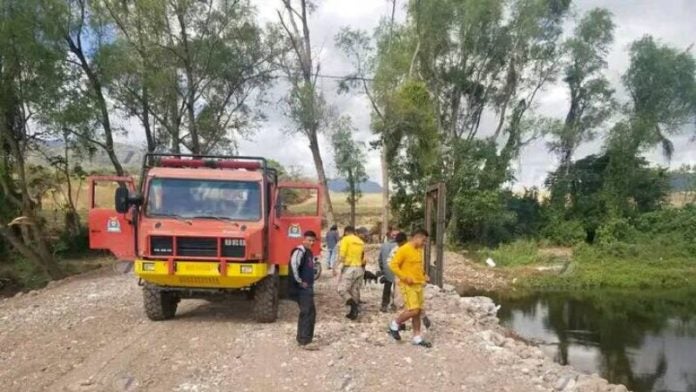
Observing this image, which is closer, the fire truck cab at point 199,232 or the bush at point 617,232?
the fire truck cab at point 199,232

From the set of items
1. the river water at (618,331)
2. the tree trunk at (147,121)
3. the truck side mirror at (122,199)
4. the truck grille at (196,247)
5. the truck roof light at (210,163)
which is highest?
the tree trunk at (147,121)

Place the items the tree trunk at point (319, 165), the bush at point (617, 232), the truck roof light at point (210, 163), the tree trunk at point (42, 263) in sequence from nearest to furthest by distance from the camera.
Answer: the truck roof light at point (210, 163), the tree trunk at point (42, 263), the tree trunk at point (319, 165), the bush at point (617, 232)

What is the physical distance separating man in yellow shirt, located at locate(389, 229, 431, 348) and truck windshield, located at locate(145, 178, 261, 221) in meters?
2.47

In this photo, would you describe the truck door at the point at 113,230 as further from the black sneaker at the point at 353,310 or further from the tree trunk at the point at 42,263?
the tree trunk at the point at 42,263

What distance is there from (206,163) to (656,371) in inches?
423

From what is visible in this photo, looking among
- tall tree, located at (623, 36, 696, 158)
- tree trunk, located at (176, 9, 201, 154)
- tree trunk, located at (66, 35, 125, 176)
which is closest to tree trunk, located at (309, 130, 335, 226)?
tree trunk, located at (176, 9, 201, 154)

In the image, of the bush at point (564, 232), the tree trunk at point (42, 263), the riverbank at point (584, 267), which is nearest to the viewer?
the tree trunk at point (42, 263)

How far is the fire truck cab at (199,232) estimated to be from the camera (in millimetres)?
10086

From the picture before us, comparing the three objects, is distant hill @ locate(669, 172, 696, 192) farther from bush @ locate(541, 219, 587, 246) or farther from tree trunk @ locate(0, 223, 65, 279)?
tree trunk @ locate(0, 223, 65, 279)

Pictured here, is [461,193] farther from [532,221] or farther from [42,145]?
[42,145]

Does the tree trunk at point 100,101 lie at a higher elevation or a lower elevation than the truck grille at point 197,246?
higher

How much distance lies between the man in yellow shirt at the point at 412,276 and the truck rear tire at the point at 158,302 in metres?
3.82

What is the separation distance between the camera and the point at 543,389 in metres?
8.42

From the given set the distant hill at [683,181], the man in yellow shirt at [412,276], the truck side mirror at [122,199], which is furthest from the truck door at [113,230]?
the distant hill at [683,181]
